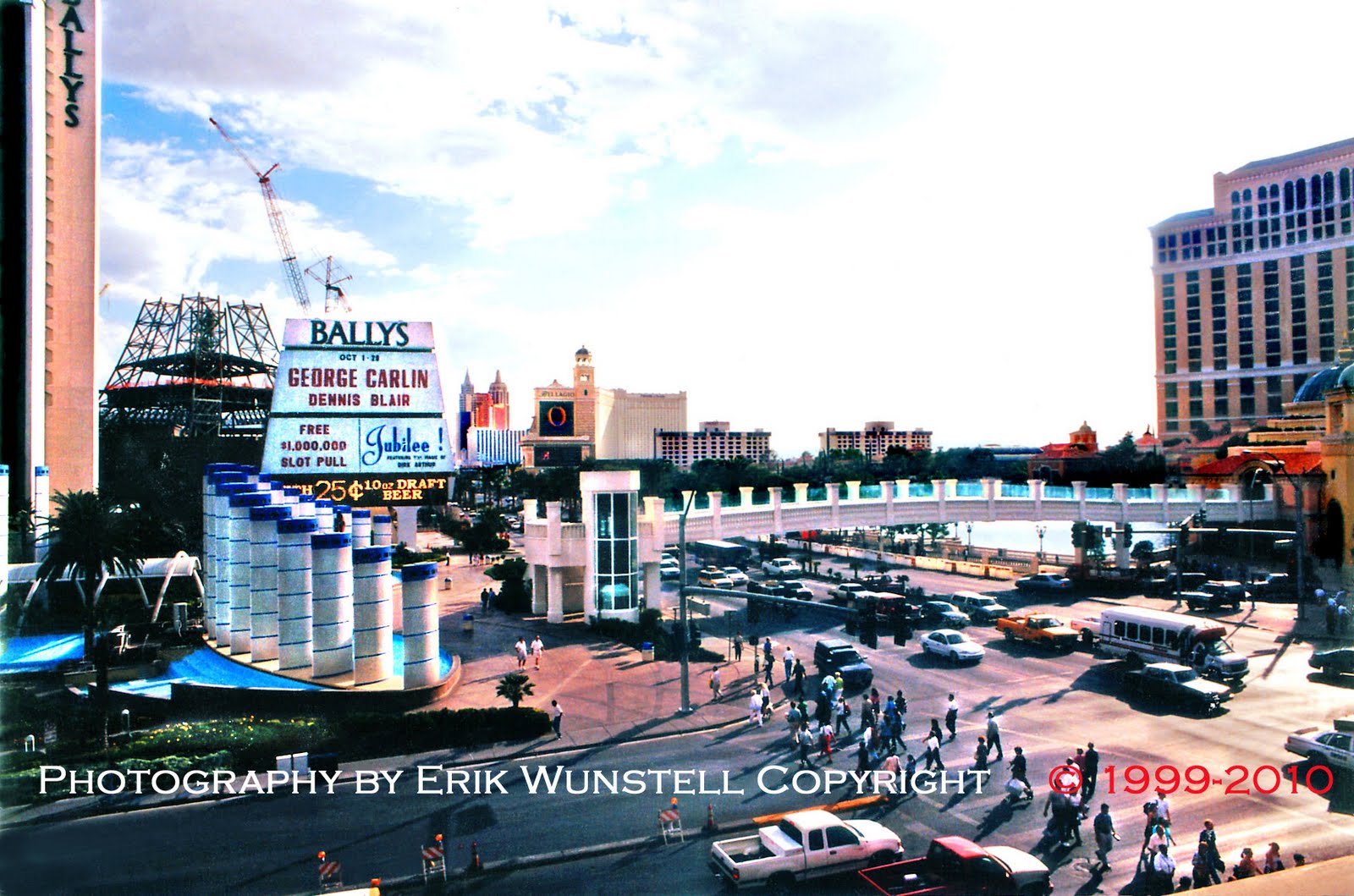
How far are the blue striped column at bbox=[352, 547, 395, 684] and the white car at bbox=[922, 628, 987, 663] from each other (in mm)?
20876

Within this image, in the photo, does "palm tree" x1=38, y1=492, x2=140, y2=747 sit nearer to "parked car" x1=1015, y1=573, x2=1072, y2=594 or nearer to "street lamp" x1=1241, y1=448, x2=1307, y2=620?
"parked car" x1=1015, y1=573, x2=1072, y2=594

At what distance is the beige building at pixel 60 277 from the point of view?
127ft

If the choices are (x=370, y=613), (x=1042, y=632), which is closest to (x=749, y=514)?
(x=1042, y=632)

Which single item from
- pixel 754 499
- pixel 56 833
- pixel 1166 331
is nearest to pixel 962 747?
pixel 56 833

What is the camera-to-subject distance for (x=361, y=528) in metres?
35.4

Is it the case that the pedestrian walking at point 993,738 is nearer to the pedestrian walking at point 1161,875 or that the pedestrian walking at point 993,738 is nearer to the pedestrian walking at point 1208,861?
the pedestrian walking at point 1161,875

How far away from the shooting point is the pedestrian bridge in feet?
133

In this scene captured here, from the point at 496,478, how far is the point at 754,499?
84333mm

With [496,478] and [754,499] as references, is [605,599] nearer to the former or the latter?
[754,499]

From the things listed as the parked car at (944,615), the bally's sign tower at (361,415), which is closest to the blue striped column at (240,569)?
the bally's sign tower at (361,415)

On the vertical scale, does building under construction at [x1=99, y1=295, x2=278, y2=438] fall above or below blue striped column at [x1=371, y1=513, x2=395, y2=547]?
above

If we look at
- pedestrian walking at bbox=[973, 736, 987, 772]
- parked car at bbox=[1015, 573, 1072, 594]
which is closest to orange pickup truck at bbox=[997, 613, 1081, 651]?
parked car at bbox=[1015, 573, 1072, 594]

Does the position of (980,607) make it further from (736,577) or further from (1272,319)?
(1272,319)

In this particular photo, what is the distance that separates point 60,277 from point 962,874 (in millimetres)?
50762
